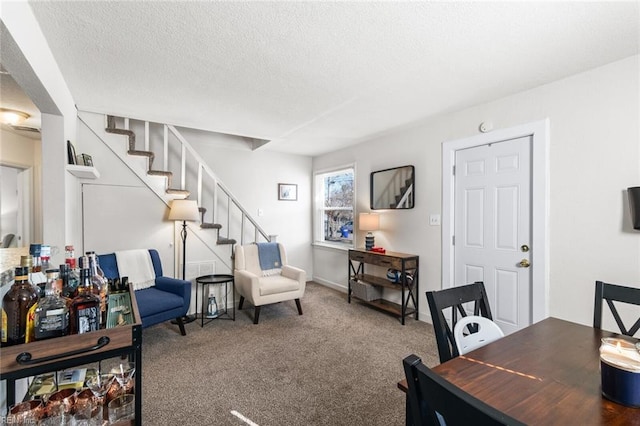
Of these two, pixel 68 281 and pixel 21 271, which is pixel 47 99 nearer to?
pixel 68 281

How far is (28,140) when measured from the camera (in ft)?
13.6

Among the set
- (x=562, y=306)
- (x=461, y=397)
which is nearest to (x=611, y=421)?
(x=461, y=397)

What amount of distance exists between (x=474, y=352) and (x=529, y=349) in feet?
0.79

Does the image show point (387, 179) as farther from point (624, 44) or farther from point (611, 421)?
point (611, 421)

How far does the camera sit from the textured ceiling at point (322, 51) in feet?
5.26

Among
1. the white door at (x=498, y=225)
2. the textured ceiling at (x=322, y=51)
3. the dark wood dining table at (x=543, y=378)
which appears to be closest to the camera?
the dark wood dining table at (x=543, y=378)

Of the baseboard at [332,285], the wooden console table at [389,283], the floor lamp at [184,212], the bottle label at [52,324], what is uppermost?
the floor lamp at [184,212]

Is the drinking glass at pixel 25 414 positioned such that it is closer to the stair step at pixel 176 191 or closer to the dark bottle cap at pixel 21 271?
the dark bottle cap at pixel 21 271

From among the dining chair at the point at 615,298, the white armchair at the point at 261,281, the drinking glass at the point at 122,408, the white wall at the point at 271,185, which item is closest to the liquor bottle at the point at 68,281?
the drinking glass at the point at 122,408

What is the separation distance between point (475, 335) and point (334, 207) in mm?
3893

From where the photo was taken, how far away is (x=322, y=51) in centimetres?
199

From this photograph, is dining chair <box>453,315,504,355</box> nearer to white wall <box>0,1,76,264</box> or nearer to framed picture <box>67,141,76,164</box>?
white wall <box>0,1,76,264</box>

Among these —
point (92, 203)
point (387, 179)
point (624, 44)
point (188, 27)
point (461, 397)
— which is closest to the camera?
point (461, 397)

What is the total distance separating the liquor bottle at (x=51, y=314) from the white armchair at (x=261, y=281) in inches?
94.3
